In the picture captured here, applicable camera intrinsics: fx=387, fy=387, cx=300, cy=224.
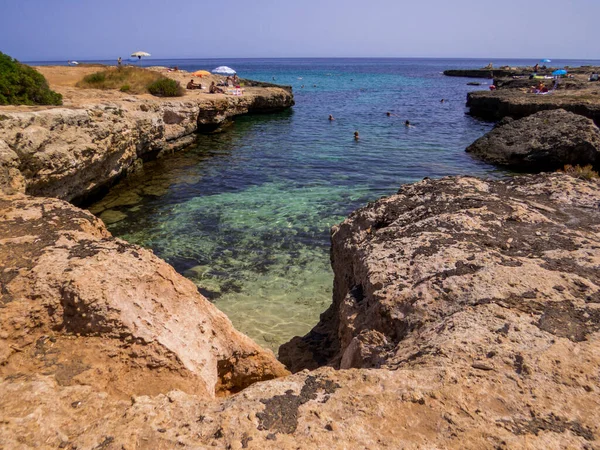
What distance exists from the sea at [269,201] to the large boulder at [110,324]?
2.78 m

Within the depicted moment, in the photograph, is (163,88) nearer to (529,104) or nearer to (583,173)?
(583,173)

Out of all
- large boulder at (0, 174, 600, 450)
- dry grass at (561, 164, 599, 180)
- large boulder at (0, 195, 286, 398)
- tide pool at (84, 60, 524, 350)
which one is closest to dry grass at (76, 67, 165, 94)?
tide pool at (84, 60, 524, 350)

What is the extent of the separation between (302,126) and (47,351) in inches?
1059

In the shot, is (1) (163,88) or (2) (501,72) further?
(2) (501,72)

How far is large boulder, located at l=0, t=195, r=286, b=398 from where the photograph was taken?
122 inches

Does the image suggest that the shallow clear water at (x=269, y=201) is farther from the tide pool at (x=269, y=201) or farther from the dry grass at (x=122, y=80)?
the dry grass at (x=122, y=80)

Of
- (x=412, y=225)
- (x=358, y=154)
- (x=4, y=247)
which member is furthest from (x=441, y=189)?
(x=358, y=154)

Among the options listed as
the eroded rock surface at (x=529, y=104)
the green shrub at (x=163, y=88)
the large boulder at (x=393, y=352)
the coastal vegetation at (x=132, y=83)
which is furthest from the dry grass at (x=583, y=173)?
the coastal vegetation at (x=132, y=83)

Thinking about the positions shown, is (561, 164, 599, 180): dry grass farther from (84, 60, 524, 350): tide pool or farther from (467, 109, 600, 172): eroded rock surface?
(467, 109, 600, 172): eroded rock surface

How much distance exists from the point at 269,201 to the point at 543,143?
526 inches

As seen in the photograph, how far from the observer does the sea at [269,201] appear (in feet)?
26.0

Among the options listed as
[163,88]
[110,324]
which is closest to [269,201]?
[110,324]

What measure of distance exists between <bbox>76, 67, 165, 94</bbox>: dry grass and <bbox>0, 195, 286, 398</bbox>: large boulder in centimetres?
2101

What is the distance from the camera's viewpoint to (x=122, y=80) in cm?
2370
